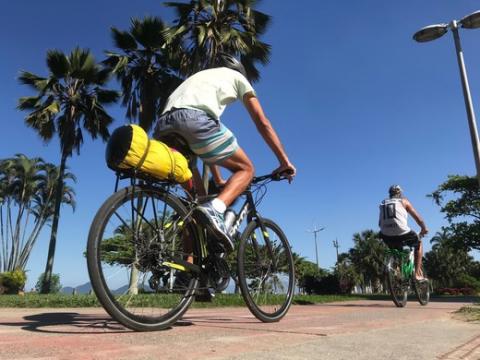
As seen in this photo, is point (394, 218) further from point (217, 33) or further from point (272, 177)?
Answer: point (217, 33)

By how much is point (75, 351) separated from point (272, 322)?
179 centimetres

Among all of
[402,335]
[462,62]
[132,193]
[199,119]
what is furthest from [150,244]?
[462,62]

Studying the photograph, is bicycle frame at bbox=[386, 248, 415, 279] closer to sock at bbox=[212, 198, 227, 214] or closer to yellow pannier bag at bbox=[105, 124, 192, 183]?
sock at bbox=[212, 198, 227, 214]

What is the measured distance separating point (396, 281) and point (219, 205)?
5102mm

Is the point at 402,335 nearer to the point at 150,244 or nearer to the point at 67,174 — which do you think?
the point at 150,244

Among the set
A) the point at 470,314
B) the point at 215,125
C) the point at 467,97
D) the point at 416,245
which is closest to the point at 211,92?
the point at 215,125

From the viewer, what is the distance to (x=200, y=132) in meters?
2.76

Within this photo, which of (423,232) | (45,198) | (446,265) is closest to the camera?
(423,232)

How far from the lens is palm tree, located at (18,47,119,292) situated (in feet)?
60.6

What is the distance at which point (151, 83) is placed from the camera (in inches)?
738

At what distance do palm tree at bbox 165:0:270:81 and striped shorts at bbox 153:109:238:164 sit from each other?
14068mm

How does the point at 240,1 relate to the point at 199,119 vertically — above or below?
above

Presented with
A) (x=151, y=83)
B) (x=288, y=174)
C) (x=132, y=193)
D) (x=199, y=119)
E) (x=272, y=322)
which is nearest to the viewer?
(x=132, y=193)

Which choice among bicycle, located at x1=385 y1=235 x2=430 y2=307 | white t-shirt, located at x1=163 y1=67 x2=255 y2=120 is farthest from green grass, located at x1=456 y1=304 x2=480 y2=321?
white t-shirt, located at x1=163 y1=67 x2=255 y2=120
